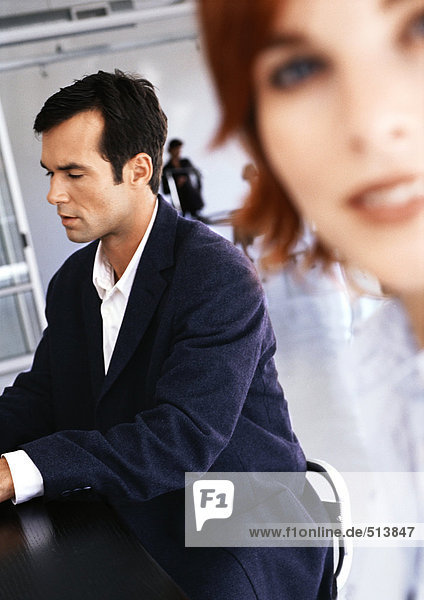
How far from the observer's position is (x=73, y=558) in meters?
1.12

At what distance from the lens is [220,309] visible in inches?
56.6

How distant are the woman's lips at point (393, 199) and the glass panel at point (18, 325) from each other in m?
A: 5.11

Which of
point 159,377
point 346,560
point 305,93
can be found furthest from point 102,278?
point 305,93

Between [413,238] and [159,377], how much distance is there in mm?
1127

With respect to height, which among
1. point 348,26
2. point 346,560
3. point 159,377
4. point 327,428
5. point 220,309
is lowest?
point 327,428

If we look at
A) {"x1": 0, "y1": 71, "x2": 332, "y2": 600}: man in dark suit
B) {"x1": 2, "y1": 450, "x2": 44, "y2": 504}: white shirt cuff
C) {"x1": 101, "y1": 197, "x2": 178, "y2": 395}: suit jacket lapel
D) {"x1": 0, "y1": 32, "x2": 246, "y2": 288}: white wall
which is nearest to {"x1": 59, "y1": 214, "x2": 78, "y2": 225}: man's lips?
{"x1": 0, "y1": 71, "x2": 332, "y2": 600}: man in dark suit

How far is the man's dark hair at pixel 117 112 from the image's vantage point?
1.65 m

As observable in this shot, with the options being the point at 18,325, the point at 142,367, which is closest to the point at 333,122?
the point at 142,367

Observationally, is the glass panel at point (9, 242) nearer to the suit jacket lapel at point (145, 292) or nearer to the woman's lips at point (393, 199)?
the suit jacket lapel at point (145, 292)

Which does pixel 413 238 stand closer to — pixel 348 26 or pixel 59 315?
pixel 348 26

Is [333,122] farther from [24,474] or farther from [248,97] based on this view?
[24,474]

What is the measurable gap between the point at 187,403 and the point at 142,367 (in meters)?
0.21

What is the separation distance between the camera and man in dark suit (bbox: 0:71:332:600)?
51.0 inches

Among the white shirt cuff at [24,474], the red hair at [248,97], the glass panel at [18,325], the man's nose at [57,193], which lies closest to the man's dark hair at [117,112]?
the man's nose at [57,193]
